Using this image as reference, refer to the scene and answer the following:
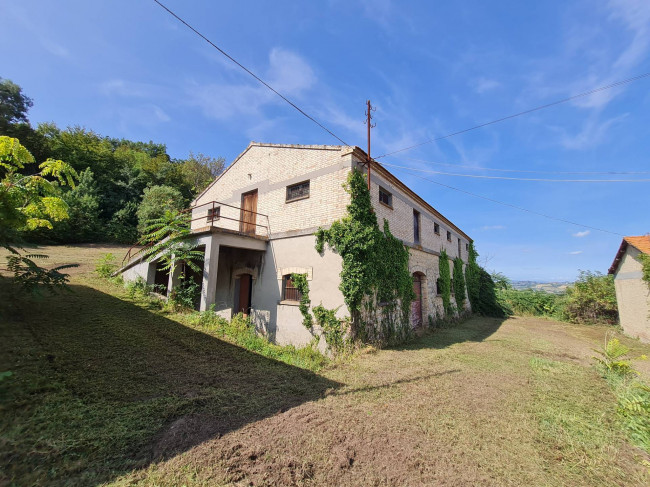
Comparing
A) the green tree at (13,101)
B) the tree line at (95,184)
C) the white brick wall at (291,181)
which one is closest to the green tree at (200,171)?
the tree line at (95,184)

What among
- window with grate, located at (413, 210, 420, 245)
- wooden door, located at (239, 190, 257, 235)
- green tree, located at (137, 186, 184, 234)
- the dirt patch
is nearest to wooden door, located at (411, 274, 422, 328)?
window with grate, located at (413, 210, 420, 245)

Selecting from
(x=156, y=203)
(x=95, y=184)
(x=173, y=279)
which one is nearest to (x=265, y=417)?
(x=173, y=279)

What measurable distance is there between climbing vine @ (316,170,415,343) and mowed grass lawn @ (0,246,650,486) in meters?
1.71

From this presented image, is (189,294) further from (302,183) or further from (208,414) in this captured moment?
(208,414)

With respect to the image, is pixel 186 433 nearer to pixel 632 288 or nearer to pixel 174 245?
pixel 174 245

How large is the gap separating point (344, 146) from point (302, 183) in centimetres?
209

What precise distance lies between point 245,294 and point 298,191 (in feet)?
16.0

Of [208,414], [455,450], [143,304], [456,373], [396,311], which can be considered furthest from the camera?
[396,311]

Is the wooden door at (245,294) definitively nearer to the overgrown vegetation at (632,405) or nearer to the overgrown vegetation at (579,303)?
the overgrown vegetation at (632,405)

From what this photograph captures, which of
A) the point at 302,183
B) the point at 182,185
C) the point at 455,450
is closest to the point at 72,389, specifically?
the point at 455,450

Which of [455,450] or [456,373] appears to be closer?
[455,450]

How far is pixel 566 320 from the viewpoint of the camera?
1831 cm

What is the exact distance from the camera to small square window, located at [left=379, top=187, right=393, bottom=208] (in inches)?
406

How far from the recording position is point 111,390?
4.02 metres
